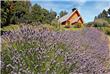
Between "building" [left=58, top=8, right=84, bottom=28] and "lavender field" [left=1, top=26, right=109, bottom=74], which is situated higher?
"lavender field" [left=1, top=26, right=109, bottom=74]

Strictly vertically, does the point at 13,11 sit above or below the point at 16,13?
above

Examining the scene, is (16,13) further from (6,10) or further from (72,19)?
(72,19)

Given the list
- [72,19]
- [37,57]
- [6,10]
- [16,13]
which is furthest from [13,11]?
[72,19]

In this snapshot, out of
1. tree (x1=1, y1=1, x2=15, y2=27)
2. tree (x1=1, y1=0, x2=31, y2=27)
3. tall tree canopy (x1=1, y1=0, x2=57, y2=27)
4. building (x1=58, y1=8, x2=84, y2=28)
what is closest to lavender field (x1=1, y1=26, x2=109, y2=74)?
tall tree canopy (x1=1, y1=0, x2=57, y2=27)

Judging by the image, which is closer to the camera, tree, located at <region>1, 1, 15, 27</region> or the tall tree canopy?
tree, located at <region>1, 1, 15, 27</region>

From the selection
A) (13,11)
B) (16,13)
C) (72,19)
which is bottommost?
(72,19)

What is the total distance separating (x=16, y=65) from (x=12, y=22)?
756 inches

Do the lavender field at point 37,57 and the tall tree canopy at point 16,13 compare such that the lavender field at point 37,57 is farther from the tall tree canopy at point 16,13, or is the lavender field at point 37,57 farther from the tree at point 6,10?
the tree at point 6,10

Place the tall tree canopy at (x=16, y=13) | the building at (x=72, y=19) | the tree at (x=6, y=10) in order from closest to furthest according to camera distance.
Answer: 1. the tree at (x=6, y=10)
2. the tall tree canopy at (x=16, y=13)
3. the building at (x=72, y=19)

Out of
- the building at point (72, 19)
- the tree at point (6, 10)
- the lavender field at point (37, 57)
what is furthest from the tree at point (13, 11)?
the building at point (72, 19)

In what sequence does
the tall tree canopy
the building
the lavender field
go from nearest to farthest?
1. the lavender field
2. the tall tree canopy
3. the building

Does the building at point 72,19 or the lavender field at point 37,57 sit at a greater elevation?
the lavender field at point 37,57

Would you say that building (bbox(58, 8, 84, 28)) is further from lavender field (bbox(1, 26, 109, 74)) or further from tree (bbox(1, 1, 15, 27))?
lavender field (bbox(1, 26, 109, 74))

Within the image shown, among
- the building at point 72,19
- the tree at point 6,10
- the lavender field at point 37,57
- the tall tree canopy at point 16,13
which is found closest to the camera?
the lavender field at point 37,57
